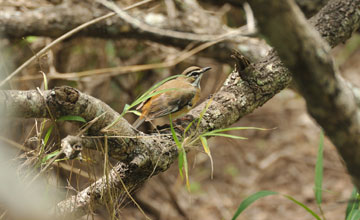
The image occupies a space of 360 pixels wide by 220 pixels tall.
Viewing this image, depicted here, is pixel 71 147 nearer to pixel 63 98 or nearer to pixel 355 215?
pixel 63 98

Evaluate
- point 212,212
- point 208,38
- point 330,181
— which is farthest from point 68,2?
point 330,181

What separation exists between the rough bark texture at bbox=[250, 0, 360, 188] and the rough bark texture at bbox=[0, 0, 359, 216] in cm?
120

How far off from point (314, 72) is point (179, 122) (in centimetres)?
213

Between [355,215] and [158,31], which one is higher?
[158,31]

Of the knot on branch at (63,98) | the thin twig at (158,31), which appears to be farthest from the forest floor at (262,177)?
the knot on branch at (63,98)

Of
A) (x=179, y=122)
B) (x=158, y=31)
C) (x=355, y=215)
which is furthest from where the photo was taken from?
(x=158, y=31)

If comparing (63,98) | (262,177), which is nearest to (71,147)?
(63,98)

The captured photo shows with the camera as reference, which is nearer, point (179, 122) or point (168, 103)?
point (179, 122)

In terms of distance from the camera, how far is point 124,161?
2.45m

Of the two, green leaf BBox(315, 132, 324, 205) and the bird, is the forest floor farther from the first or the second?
green leaf BBox(315, 132, 324, 205)

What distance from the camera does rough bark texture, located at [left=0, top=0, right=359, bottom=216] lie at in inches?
82.2

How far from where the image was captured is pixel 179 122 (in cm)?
335

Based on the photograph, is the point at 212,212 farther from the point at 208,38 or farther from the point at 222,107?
the point at 222,107

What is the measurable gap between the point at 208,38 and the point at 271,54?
229cm
